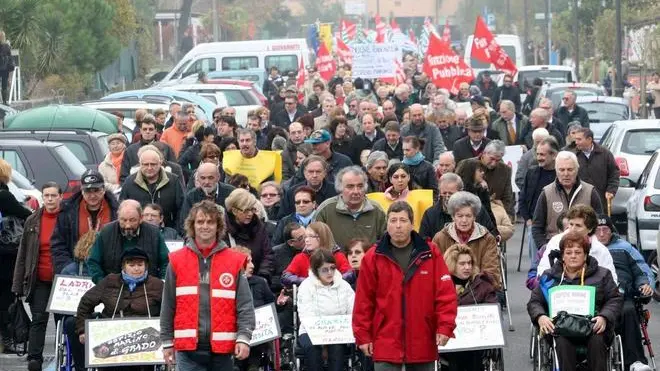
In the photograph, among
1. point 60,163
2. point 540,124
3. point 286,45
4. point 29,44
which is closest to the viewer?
point 60,163

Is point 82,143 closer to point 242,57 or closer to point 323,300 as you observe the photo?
point 323,300

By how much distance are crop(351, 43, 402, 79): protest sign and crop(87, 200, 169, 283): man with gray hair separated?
81.4ft

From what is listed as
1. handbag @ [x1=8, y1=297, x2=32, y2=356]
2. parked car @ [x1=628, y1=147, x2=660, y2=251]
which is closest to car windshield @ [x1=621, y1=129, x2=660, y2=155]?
parked car @ [x1=628, y1=147, x2=660, y2=251]

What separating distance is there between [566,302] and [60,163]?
10315 millimetres

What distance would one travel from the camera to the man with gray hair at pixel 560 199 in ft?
50.9

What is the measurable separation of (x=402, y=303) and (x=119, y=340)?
2246mm

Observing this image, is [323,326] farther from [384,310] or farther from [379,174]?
[379,174]

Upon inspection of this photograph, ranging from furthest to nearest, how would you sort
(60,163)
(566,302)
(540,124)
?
(540,124), (60,163), (566,302)

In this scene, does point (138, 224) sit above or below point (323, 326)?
above

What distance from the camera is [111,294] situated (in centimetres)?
1234

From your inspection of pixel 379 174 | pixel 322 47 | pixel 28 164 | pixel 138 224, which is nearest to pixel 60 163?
pixel 28 164

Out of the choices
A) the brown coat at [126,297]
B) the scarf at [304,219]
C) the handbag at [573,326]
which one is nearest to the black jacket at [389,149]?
the scarf at [304,219]

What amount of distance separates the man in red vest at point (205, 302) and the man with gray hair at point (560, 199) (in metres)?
5.30

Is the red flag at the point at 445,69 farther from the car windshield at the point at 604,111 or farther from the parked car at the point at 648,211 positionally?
the parked car at the point at 648,211
